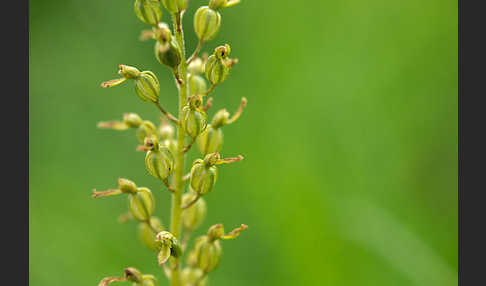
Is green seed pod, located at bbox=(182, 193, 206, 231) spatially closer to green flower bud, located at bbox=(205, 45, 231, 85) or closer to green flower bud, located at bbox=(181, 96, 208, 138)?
green flower bud, located at bbox=(181, 96, 208, 138)

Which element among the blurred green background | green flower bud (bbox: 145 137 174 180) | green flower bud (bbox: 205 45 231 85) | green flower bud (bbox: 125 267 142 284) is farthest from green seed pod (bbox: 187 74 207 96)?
the blurred green background

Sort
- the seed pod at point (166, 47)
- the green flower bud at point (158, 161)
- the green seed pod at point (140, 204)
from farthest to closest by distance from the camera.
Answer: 1. the green seed pod at point (140, 204)
2. the green flower bud at point (158, 161)
3. the seed pod at point (166, 47)

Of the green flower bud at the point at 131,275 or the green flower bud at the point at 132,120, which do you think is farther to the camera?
the green flower bud at the point at 132,120

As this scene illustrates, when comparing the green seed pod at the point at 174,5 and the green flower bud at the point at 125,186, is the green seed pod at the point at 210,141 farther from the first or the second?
the green seed pod at the point at 174,5

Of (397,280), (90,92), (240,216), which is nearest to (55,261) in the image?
(240,216)

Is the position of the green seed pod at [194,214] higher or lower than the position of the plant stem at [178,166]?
lower

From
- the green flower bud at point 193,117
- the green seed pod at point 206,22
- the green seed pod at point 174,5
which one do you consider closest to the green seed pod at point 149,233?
the green flower bud at point 193,117

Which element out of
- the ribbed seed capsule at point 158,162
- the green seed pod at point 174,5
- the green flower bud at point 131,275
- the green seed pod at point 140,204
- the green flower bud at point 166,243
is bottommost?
the green flower bud at point 131,275
